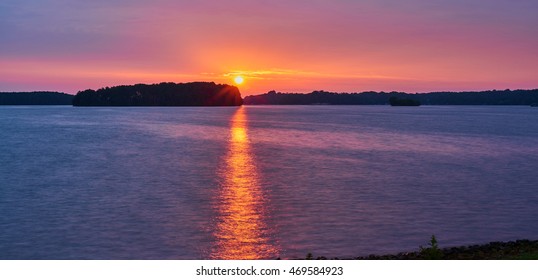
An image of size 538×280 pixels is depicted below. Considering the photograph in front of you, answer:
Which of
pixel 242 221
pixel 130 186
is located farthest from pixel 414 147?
pixel 242 221

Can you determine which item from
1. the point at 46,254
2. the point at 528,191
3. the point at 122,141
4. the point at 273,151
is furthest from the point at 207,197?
the point at 122,141

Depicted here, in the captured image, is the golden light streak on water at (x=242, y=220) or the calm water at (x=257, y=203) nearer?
the golden light streak on water at (x=242, y=220)

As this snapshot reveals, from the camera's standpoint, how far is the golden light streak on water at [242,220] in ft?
70.5

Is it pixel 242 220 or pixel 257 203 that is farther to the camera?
pixel 257 203

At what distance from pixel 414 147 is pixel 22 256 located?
5666 centimetres

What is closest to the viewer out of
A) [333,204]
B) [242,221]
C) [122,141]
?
[242,221]

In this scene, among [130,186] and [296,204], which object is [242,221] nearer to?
[296,204]

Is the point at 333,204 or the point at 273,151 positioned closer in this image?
the point at 333,204

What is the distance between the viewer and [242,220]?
2692 cm

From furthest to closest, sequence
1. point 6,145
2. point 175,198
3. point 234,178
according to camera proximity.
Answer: point 6,145, point 234,178, point 175,198

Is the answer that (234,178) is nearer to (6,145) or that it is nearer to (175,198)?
(175,198)

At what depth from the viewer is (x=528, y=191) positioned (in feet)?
116

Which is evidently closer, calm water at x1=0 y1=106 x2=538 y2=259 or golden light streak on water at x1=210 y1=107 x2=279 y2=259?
golden light streak on water at x1=210 y1=107 x2=279 y2=259

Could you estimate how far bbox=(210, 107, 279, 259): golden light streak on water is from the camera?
21484mm
